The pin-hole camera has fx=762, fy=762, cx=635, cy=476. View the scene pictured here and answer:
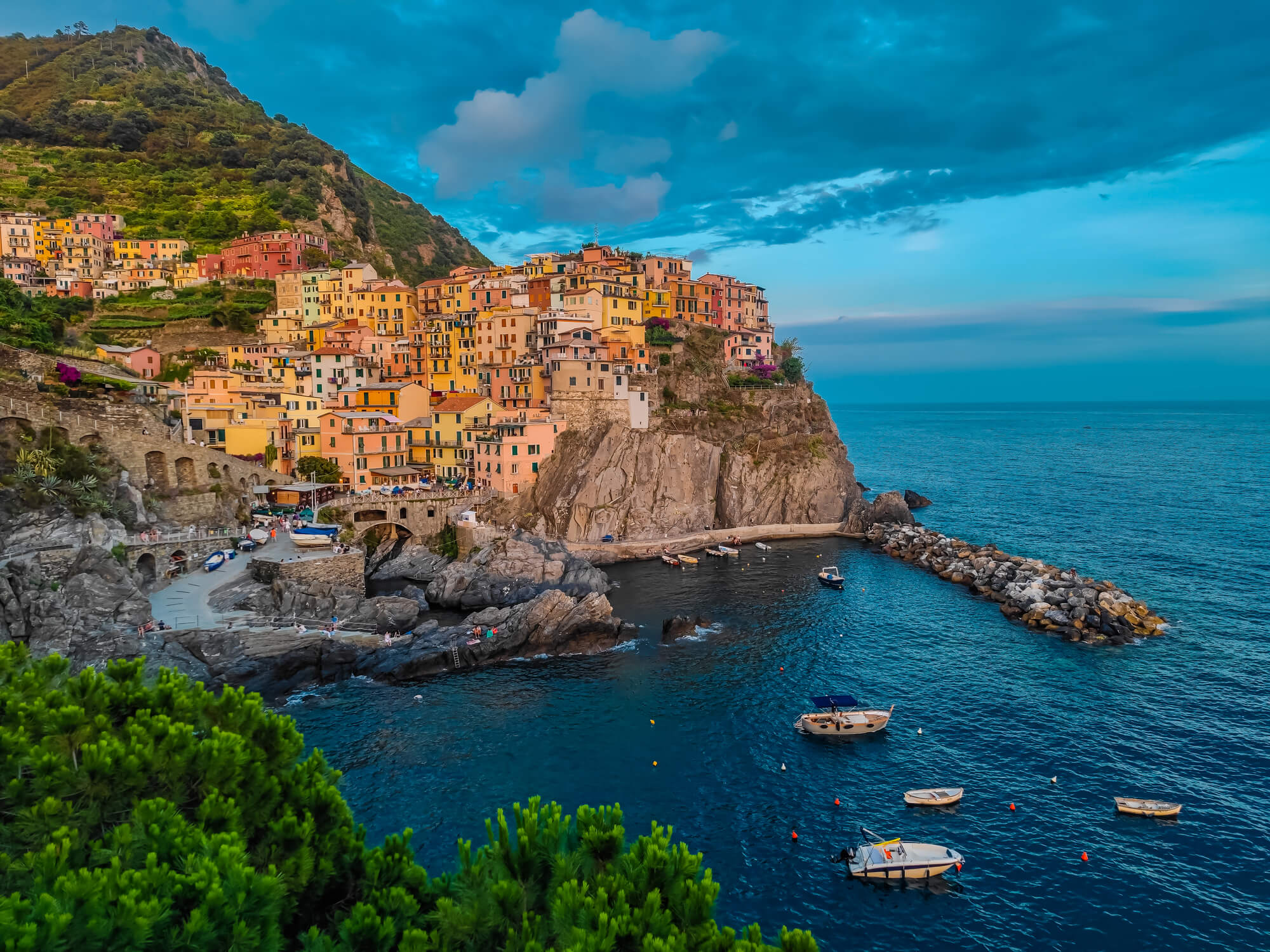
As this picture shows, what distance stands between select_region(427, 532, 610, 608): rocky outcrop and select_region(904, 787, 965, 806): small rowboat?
28889 millimetres

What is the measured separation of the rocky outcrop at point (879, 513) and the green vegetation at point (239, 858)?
67706mm

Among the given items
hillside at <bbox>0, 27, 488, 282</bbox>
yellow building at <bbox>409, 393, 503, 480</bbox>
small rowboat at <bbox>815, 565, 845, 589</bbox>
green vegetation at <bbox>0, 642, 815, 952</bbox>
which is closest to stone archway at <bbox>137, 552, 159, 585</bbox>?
yellow building at <bbox>409, 393, 503, 480</bbox>

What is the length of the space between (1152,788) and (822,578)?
1228 inches

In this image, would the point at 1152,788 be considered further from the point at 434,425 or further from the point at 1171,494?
the point at 1171,494

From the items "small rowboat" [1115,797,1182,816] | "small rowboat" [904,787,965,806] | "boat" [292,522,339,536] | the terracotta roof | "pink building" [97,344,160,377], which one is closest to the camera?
"small rowboat" [1115,797,1182,816]

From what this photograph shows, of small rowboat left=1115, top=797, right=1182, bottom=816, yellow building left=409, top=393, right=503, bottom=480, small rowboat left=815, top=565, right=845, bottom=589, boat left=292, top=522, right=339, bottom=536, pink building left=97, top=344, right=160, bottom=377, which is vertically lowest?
small rowboat left=1115, top=797, right=1182, bottom=816

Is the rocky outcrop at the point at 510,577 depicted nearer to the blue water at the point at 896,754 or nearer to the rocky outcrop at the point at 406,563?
the rocky outcrop at the point at 406,563

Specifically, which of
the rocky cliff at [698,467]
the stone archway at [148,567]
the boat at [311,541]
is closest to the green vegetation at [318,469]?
the boat at [311,541]

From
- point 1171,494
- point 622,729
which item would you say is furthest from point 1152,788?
point 1171,494

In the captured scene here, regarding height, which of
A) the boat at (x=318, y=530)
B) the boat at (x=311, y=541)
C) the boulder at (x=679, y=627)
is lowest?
the boulder at (x=679, y=627)

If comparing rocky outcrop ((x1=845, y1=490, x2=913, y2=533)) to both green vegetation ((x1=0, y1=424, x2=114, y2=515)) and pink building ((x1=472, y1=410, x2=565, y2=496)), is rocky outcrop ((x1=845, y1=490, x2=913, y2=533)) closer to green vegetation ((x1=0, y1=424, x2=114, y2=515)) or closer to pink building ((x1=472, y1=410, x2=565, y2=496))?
pink building ((x1=472, y1=410, x2=565, y2=496))

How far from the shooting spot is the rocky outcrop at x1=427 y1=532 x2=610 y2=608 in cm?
5397

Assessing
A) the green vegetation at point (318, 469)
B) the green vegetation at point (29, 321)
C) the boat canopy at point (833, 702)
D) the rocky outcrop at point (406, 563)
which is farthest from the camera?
the green vegetation at point (318, 469)

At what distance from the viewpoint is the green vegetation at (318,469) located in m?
Answer: 63.5
